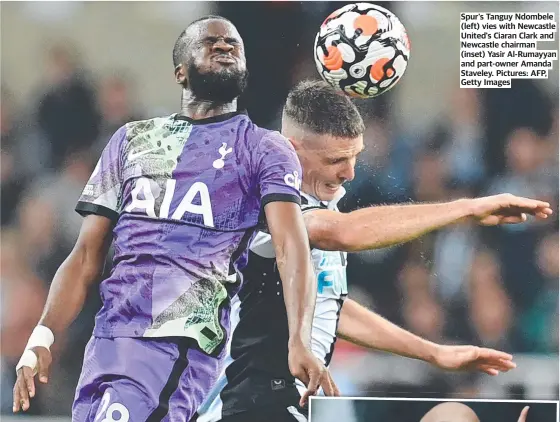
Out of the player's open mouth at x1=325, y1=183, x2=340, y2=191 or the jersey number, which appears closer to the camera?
the jersey number

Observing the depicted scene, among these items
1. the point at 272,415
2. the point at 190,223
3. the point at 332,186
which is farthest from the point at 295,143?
the point at 272,415

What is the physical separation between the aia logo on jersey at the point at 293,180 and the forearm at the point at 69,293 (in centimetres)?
92

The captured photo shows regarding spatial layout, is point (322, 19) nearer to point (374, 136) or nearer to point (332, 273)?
point (374, 136)

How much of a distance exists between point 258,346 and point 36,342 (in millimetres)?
989

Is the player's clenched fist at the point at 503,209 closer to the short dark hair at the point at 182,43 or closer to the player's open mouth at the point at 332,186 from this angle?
the player's open mouth at the point at 332,186

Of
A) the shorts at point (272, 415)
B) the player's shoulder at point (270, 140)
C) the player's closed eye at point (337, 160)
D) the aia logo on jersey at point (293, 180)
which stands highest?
the player's shoulder at point (270, 140)

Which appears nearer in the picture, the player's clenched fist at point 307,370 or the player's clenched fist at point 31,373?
the player's clenched fist at point 307,370

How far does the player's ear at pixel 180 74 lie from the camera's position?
3.36 metres

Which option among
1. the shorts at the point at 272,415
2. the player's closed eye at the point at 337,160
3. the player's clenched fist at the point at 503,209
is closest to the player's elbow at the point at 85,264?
the shorts at the point at 272,415

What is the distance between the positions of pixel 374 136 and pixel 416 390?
1.13 m

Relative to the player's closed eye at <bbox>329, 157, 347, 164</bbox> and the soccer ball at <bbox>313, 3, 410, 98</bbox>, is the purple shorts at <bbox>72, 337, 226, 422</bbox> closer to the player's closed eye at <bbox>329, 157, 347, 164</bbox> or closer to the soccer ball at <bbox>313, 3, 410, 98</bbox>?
the player's closed eye at <bbox>329, 157, 347, 164</bbox>

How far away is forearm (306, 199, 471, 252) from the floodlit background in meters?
0.04

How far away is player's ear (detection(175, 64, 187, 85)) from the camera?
3.36 m

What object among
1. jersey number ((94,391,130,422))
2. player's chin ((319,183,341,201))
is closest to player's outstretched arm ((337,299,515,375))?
player's chin ((319,183,341,201))
